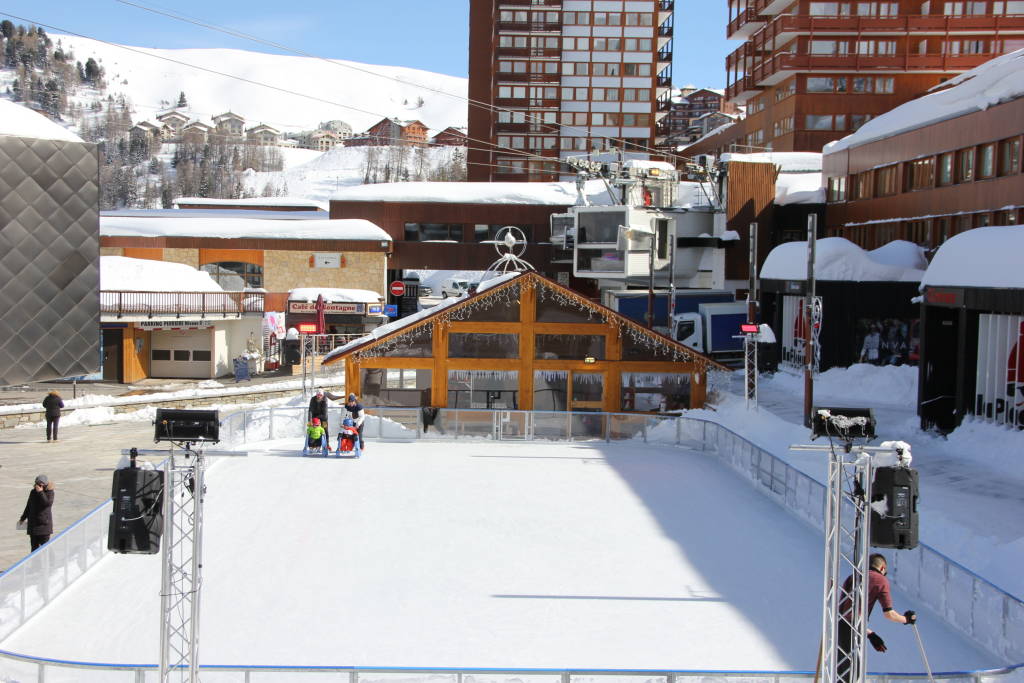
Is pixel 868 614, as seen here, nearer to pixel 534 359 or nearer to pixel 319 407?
pixel 319 407

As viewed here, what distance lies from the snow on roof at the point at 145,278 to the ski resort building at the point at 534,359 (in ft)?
47.2

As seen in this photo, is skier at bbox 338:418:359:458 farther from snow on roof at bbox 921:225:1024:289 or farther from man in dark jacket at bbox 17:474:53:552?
snow on roof at bbox 921:225:1024:289

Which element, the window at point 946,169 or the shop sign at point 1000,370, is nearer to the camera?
the shop sign at point 1000,370

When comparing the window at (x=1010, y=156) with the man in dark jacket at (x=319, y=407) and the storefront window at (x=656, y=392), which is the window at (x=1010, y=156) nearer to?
the storefront window at (x=656, y=392)

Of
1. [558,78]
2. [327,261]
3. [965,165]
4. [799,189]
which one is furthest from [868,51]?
[558,78]

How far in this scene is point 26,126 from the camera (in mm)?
10469

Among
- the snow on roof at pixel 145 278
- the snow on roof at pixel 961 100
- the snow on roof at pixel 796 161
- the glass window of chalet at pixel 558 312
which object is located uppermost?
the snow on roof at pixel 796 161

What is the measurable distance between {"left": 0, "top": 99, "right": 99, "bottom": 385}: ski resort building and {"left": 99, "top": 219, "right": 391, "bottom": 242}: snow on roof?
1426 inches

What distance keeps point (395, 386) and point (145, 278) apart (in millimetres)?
16023

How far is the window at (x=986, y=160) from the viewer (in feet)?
88.0

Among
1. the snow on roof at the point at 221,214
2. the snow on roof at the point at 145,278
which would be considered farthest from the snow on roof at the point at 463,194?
the snow on roof at the point at 145,278

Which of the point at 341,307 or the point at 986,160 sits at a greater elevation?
the point at 986,160

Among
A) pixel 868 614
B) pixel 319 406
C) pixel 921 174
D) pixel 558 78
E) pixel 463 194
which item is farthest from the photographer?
pixel 558 78

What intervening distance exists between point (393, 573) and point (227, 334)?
24964 millimetres
